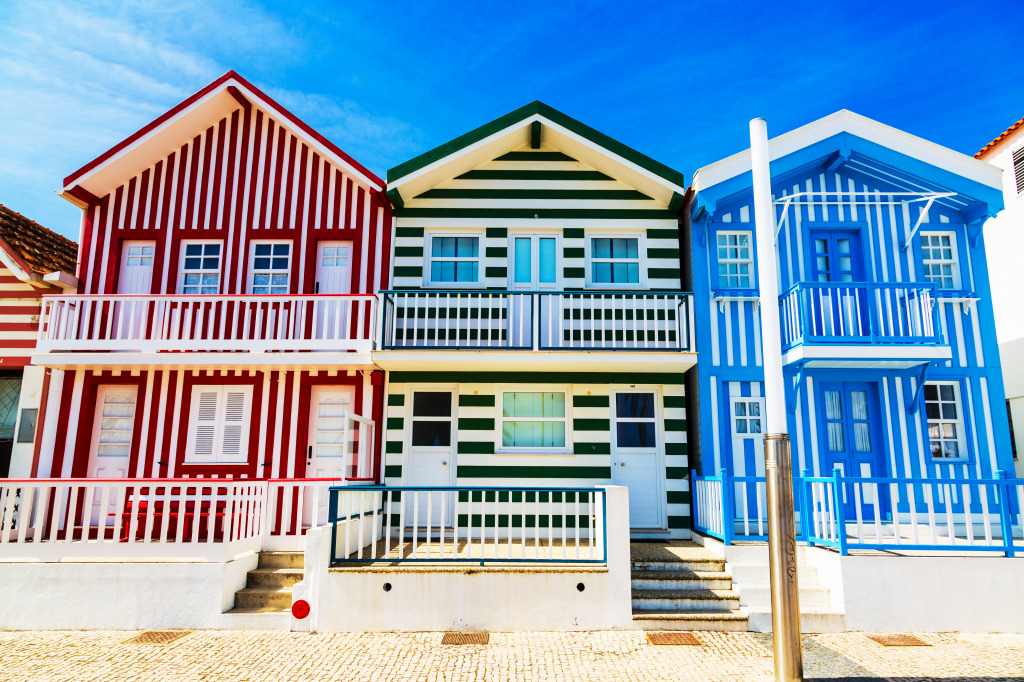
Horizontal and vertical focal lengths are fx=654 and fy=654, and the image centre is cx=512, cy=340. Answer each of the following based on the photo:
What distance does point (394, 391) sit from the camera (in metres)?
12.3

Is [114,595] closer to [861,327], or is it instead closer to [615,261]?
[615,261]

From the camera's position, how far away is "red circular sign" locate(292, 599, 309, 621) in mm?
8530

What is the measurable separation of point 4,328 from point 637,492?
12378mm

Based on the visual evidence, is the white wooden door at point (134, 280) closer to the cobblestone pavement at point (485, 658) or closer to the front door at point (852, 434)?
the cobblestone pavement at point (485, 658)

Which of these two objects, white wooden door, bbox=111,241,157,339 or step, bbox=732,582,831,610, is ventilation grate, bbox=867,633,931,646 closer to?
step, bbox=732,582,831,610

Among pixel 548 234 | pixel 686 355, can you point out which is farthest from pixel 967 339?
pixel 548 234

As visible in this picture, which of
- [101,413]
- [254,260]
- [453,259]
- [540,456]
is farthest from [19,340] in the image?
[540,456]

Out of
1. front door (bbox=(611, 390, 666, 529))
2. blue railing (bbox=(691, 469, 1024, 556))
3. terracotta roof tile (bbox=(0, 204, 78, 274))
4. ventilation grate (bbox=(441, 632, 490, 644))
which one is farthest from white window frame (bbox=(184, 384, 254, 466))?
blue railing (bbox=(691, 469, 1024, 556))

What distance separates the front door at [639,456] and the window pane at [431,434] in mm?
3114

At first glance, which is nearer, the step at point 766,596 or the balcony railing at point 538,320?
the step at point 766,596

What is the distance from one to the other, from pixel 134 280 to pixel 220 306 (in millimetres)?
1900

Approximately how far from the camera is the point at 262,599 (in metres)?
9.06

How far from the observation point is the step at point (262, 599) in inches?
354

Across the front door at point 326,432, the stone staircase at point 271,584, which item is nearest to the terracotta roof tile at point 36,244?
the front door at point 326,432
